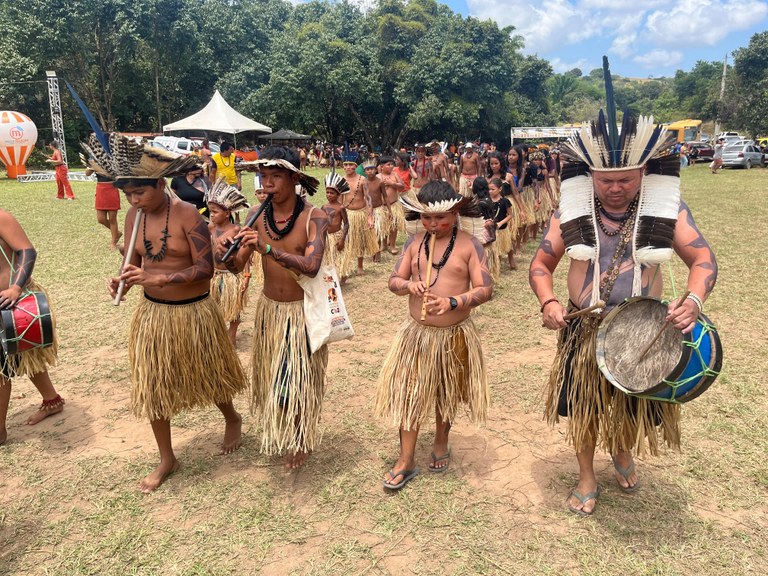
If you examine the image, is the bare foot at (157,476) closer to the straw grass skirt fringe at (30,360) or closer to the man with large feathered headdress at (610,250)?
the straw grass skirt fringe at (30,360)

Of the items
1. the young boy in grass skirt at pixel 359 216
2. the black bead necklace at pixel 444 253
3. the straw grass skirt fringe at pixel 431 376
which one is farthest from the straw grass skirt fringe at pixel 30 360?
the young boy in grass skirt at pixel 359 216

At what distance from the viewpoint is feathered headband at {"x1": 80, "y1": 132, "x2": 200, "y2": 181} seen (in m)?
2.87

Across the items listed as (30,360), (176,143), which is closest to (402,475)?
(30,360)

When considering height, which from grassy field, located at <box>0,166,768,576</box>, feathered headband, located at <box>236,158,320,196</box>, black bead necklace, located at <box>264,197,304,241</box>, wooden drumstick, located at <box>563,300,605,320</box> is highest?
feathered headband, located at <box>236,158,320,196</box>

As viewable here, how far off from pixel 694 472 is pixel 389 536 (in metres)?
1.88

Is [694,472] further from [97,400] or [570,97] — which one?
[570,97]

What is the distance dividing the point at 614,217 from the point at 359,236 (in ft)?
18.5

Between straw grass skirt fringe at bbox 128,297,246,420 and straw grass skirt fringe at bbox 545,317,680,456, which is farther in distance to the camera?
straw grass skirt fringe at bbox 128,297,246,420

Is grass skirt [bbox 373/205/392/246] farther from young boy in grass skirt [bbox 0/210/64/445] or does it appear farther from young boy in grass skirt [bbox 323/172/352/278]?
young boy in grass skirt [bbox 0/210/64/445]

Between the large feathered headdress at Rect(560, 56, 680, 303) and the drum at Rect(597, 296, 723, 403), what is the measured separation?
182 mm

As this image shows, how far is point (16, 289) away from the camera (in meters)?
3.28

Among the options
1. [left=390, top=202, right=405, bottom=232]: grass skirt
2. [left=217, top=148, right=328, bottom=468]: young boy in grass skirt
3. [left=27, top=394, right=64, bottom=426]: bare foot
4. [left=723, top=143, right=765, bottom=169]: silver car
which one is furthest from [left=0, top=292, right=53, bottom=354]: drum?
[left=723, top=143, right=765, bottom=169]: silver car

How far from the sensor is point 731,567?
2.52 metres

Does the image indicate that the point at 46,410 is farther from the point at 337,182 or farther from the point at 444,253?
the point at 337,182
